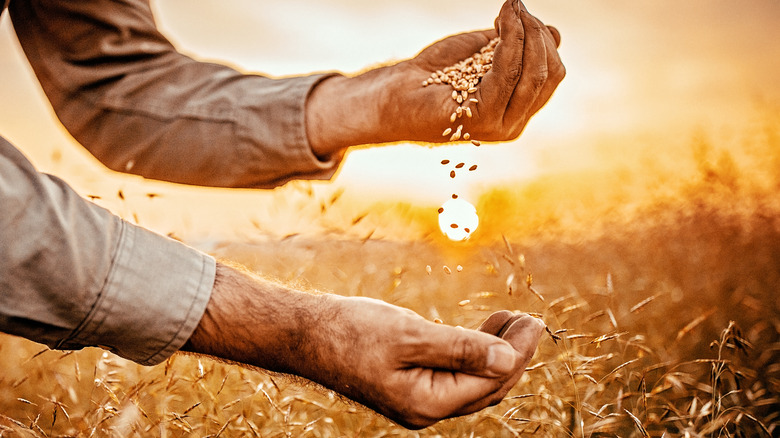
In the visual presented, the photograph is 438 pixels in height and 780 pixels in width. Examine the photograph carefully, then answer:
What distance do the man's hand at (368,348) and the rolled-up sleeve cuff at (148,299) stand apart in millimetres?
35

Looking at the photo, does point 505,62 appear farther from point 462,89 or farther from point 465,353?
point 465,353

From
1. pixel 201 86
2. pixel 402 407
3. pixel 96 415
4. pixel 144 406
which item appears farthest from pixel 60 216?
pixel 144 406

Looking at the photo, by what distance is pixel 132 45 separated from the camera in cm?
159

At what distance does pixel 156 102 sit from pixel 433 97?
2.53 ft

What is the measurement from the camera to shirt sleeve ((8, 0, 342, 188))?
154cm

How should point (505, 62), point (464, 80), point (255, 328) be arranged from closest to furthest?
1. point (255, 328)
2. point (505, 62)
3. point (464, 80)

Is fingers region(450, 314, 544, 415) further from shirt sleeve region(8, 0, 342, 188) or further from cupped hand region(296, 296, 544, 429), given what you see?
shirt sleeve region(8, 0, 342, 188)

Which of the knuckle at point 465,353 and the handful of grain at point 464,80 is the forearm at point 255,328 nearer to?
the knuckle at point 465,353

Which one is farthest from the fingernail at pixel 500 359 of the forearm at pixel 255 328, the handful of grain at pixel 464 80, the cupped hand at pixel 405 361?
the handful of grain at pixel 464 80

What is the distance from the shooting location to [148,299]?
968 mm

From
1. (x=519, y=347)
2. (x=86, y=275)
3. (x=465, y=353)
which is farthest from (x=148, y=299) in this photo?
(x=519, y=347)

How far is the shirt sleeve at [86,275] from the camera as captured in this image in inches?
34.1

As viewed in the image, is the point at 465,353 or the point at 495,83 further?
the point at 495,83

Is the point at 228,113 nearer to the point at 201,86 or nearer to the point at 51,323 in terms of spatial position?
the point at 201,86
